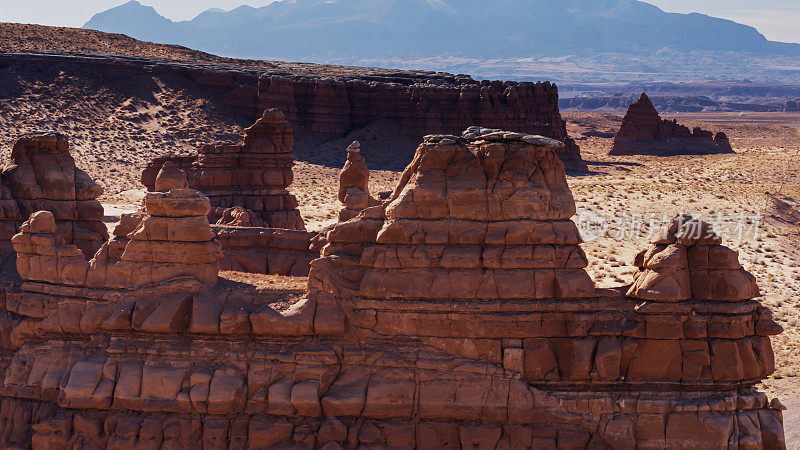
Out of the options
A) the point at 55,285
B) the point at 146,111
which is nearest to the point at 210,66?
the point at 146,111

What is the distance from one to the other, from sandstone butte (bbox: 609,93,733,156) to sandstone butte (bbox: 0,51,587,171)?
13.1 metres

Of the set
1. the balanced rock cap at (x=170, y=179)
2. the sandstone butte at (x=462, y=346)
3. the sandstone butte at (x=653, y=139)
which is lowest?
the sandstone butte at (x=653, y=139)

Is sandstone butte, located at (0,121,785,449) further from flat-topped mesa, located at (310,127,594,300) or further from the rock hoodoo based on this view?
the rock hoodoo

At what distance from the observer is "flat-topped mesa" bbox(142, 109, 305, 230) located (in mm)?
26750

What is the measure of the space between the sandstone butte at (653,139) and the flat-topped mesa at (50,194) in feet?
217

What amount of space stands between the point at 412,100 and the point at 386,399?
171 feet

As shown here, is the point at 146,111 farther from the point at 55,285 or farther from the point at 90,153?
the point at 55,285

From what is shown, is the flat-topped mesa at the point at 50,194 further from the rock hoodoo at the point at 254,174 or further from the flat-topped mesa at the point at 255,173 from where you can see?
the flat-topped mesa at the point at 255,173

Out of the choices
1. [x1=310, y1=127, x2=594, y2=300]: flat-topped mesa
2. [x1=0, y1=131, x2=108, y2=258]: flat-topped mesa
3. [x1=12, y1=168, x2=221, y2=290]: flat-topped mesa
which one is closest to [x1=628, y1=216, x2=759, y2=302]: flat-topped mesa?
[x1=310, y1=127, x2=594, y2=300]: flat-topped mesa

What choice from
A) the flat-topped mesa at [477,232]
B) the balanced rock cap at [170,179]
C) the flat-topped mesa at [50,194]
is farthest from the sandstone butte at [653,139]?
the balanced rock cap at [170,179]

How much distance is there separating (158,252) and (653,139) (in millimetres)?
70376

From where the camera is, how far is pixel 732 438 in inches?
480

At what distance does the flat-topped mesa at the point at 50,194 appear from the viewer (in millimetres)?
15852

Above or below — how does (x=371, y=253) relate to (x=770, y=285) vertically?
above
